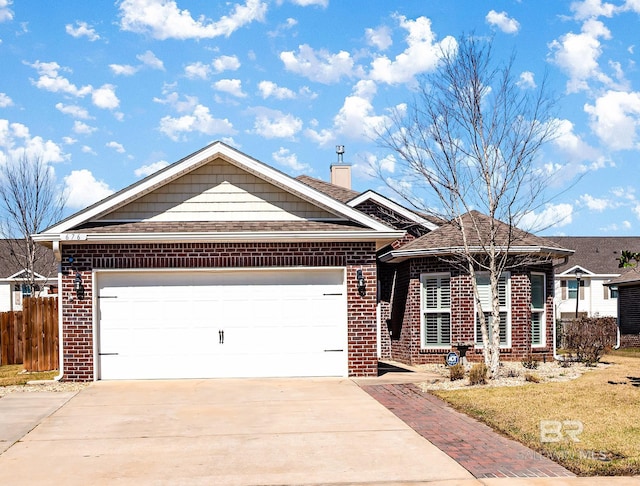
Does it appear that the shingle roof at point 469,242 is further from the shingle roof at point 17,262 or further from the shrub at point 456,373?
the shingle roof at point 17,262

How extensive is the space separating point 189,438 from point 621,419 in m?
6.01

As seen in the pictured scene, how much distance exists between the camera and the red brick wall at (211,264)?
15023mm

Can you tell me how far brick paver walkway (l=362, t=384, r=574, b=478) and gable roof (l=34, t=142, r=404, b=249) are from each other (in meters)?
3.92

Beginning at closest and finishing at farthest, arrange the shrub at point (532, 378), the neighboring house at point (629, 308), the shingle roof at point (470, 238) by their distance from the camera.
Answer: the shrub at point (532, 378) < the shingle roof at point (470, 238) < the neighboring house at point (629, 308)

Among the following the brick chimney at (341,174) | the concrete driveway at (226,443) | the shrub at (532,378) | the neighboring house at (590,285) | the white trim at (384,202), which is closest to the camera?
the concrete driveway at (226,443)

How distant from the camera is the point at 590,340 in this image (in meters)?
20.4

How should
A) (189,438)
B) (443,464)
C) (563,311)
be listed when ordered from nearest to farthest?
1. (443,464)
2. (189,438)
3. (563,311)

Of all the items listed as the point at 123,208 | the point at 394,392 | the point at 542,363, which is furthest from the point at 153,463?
the point at 542,363

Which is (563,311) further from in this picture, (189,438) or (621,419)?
(189,438)

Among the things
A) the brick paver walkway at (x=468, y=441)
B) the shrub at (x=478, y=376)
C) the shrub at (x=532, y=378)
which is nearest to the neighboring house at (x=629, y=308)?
the shrub at (x=532, y=378)

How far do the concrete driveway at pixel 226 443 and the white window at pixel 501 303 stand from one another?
6.68 m

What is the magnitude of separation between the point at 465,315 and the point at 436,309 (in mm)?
788

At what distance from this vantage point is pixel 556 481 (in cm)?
712

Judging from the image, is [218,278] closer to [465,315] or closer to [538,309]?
[465,315]
